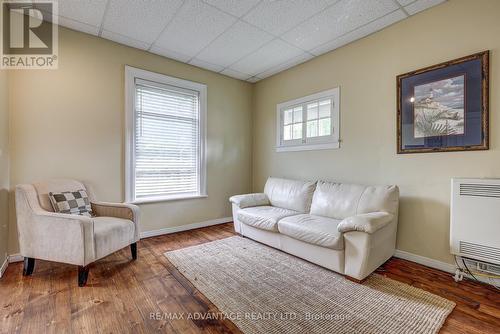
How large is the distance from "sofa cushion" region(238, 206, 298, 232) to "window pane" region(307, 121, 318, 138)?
4.05 feet

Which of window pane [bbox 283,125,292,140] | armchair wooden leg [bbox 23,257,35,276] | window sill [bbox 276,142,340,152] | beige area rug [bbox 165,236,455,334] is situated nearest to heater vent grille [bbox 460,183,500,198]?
beige area rug [bbox 165,236,455,334]

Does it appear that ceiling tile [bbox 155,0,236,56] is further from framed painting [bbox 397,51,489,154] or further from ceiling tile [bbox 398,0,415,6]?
framed painting [bbox 397,51,489,154]

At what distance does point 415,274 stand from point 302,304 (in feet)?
4.30

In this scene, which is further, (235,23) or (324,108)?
(324,108)

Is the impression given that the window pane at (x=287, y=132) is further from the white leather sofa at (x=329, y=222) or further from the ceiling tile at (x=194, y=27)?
the ceiling tile at (x=194, y=27)

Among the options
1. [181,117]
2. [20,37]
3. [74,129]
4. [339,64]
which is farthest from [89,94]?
[339,64]

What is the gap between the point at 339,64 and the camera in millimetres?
3170

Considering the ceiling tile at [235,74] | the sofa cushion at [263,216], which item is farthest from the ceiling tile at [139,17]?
the sofa cushion at [263,216]

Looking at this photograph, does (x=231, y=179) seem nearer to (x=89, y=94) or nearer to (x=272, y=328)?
(x=89, y=94)

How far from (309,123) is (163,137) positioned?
7.52ft

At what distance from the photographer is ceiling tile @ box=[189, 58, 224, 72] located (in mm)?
3662

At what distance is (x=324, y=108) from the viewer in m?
3.36

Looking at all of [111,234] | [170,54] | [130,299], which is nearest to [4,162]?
[111,234]

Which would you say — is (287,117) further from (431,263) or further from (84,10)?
(84,10)
